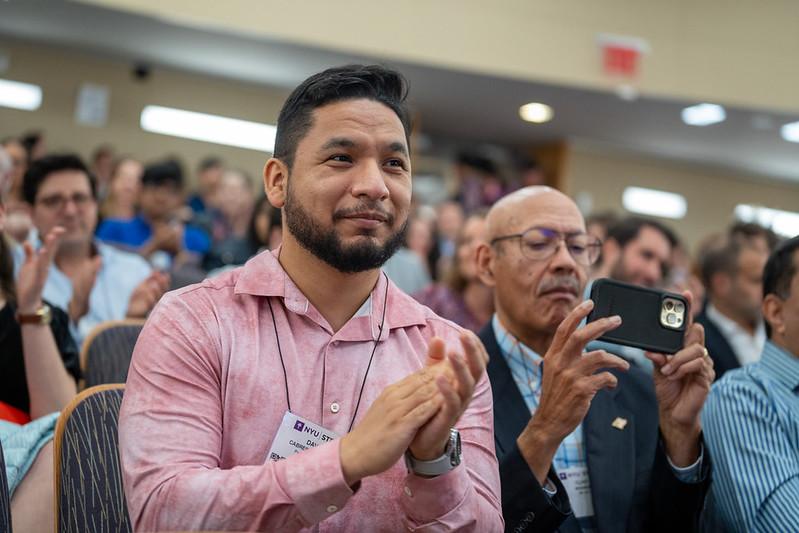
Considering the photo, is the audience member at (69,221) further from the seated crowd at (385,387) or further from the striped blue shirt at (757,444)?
the striped blue shirt at (757,444)

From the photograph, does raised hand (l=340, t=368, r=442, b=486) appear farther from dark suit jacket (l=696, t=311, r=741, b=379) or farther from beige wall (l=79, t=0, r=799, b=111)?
beige wall (l=79, t=0, r=799, b=111)

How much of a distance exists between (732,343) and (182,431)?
3312mm

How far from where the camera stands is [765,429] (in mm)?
2047

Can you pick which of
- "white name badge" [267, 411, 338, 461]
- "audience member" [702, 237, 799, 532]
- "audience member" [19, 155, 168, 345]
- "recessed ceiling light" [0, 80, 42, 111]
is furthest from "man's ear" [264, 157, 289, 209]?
"recessed ceiling light" [0, 80, 42, 111]

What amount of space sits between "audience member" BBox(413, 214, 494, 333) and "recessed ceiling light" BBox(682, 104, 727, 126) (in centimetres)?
450

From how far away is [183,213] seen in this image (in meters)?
5.35

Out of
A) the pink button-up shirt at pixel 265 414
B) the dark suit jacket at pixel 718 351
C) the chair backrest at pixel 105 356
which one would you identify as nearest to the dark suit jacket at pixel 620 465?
the pink button-up shirt at pixel 265 414

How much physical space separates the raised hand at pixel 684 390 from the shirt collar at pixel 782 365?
0.34 m

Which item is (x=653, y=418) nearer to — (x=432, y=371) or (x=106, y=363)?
(x=432, y=371)

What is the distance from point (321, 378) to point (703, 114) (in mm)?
7388

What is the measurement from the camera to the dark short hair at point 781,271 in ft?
7.39

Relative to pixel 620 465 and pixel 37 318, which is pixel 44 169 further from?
pixel 620 465

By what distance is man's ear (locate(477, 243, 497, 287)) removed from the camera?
2409 millimetres

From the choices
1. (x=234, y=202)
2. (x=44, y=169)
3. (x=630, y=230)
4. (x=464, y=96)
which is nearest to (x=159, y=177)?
(x=234, y=202)
